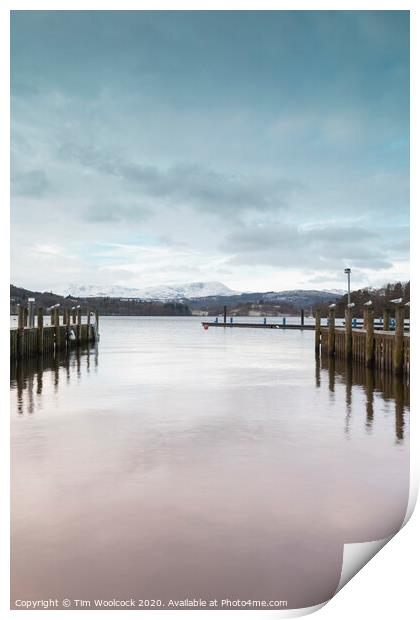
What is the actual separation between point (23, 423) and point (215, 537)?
17.8 ft

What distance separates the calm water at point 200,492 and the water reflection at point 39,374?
8.4 inches

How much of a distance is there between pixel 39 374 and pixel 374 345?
9560 millimetres

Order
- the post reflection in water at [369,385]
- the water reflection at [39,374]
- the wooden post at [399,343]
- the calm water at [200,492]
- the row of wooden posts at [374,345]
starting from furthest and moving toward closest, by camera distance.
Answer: the row of wooden posts at [374,345], the wooden post at [399,343], the water reflection at [39,374], the post reflection in water at [369,385], the calm water at [200,492]

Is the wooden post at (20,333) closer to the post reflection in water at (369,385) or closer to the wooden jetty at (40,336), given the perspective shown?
the wooden jetty at (40,336)

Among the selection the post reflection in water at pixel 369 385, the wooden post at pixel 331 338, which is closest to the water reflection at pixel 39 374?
the post reflection in water at pixel 369 385

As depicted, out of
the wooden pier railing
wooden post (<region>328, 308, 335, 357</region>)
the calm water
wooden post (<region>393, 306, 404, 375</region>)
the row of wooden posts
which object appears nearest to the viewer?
the calm water

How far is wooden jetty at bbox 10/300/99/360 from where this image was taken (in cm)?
1739

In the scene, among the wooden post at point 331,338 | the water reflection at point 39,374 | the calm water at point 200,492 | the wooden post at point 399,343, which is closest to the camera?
the calm water at point 200,492

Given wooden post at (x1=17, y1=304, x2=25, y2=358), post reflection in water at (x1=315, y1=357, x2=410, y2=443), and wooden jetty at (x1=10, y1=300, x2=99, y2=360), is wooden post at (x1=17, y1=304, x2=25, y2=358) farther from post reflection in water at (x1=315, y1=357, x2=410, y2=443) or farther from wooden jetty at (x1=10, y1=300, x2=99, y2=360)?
post reflection in water at (x1=315, y1=357, x2=410, y2=443)

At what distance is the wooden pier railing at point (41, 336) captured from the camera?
1738 cm

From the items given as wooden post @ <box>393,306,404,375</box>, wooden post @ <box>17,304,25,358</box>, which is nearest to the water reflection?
wooden post @ <box>17,304,25,358</box>

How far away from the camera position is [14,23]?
4367 millimetres
